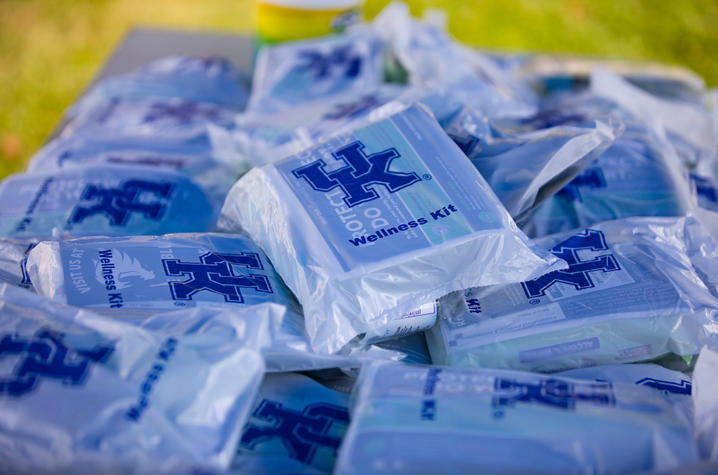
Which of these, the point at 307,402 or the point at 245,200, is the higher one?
the point at 245,200

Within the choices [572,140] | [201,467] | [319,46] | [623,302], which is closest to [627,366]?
[623,302]

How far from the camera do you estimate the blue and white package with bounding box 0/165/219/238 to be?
1.06 metres

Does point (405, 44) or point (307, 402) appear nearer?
point (307, 402)

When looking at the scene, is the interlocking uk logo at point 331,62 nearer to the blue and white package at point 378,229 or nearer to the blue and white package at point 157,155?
the blue and white package at point 157,155

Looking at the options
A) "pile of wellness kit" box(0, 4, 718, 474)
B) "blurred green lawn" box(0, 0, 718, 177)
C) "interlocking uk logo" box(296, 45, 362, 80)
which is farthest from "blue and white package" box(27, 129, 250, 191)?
"blurred green lawn" box(0, 0, 718, 177)

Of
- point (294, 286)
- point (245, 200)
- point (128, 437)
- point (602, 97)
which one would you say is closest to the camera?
point (128, 437)

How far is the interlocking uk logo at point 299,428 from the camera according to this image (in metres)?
0.75

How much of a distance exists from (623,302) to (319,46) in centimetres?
92

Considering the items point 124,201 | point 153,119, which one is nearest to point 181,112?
point 153,119

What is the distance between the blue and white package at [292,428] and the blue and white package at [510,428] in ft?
0.16

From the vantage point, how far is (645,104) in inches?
56.8

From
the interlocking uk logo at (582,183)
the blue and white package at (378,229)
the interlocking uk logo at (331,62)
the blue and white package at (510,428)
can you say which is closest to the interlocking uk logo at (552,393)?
the blue and white package at (510,428)

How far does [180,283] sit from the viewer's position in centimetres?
86

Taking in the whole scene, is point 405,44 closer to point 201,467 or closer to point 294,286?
point 294,286
